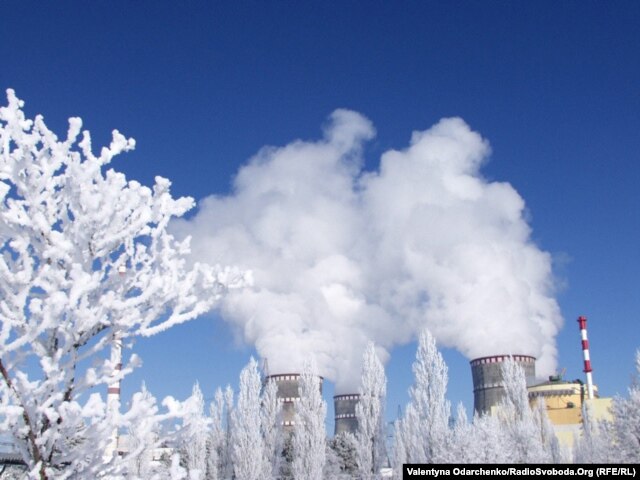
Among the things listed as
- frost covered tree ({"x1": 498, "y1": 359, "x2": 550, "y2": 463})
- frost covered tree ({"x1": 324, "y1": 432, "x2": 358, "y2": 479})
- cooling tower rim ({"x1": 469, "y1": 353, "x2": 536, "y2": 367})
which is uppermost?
cooling tower rim ({"x1": 469, "y1": 353, "x2": 536, "y2": 367})

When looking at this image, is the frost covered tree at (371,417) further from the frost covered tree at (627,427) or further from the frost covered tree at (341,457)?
the frost covered tree at (627,427)

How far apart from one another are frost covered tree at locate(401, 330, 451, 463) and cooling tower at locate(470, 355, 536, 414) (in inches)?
678

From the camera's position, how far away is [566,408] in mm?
46250

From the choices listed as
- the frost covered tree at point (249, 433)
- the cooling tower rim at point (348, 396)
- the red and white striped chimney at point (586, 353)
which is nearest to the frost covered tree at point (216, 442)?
the frost covered tree at point (249, 433)

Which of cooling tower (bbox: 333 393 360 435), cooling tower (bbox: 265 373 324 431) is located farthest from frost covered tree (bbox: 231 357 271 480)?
cooling tower (bbox: 333 393 360 435)

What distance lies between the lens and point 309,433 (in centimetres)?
3288

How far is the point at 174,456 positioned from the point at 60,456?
812 millimetres

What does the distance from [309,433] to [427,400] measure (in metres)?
7.11

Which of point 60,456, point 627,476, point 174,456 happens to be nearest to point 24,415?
point 60,456

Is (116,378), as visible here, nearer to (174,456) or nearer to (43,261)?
(174,456)

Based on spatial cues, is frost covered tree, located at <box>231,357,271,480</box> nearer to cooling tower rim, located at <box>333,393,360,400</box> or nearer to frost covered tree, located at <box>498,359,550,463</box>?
frost covered tree, located at <box>498,359,550,463</box>

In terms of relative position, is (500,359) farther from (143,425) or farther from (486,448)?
(143,425)

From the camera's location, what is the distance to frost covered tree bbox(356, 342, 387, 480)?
31.3m

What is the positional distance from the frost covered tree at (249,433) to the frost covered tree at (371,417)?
5447mm
